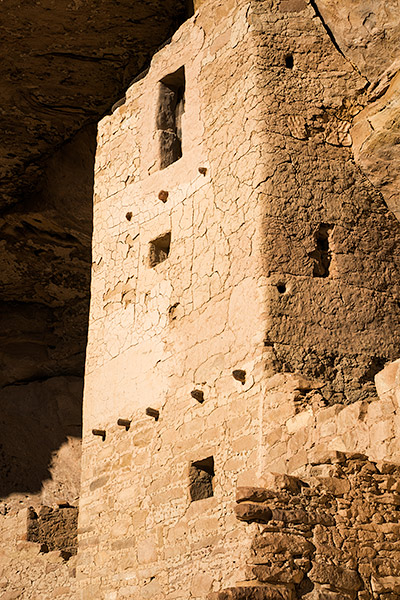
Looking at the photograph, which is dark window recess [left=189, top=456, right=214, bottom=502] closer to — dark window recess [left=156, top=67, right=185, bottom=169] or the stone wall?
the stone wall

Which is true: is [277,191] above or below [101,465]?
above

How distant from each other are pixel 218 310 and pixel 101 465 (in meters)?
Result: 2.00

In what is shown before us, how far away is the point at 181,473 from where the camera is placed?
7.92 m

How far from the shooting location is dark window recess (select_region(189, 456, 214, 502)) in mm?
7711

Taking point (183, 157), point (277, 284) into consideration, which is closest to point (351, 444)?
point (277, 284)

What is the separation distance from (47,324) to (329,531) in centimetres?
1039

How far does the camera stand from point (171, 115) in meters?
9.84

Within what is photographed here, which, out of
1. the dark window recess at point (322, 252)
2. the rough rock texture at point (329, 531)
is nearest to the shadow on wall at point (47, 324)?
the dark window recess at point (322, 252)

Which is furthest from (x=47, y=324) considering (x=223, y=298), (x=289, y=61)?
(x=289, y=61)

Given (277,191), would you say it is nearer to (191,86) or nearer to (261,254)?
(261,254)

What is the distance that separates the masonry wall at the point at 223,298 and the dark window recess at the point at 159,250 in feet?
0.09

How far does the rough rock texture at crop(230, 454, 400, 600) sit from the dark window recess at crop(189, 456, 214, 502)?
1.48m

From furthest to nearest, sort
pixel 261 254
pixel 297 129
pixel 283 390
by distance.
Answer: pixel 297 129
pixel 261 254
pixel 283 390

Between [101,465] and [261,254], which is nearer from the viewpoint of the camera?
[261,254]
